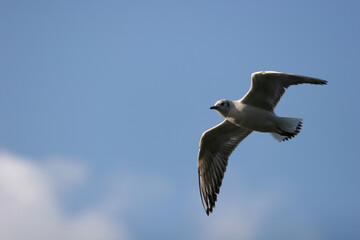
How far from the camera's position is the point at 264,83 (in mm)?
8758

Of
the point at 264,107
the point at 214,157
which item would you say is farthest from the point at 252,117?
the point at 214,157

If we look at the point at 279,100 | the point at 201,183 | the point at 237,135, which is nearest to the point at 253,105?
the point at 279,100

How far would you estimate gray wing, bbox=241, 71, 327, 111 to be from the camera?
28.1 feet

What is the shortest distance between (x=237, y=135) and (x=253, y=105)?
116cm

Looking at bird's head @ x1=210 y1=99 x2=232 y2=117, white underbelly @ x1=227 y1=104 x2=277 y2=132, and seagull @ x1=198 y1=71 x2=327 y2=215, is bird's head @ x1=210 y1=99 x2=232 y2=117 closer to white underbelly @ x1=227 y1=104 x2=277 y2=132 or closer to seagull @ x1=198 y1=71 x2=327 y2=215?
seagull @ x1=198 y1=71 x2=327 y2=215

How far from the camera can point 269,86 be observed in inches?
347

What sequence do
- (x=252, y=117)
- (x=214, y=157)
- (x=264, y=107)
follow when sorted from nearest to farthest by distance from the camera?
(x=252, y=117), (x=264, y=107), (x=214, y=157)

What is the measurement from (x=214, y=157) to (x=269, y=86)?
80.0 inches

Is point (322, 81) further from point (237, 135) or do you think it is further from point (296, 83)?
point (237, 135)

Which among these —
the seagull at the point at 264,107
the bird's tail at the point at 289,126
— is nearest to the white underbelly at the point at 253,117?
the seagull at the point at 264,107

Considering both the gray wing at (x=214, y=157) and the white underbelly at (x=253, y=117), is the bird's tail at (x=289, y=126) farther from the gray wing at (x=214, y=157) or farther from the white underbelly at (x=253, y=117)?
the gray wing at (x=214, y=157)

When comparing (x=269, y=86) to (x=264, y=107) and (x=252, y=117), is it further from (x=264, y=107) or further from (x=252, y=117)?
(x=252, y=117)

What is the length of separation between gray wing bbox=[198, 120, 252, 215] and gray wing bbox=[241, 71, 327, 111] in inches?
43.0

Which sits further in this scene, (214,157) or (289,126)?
(214,157)
